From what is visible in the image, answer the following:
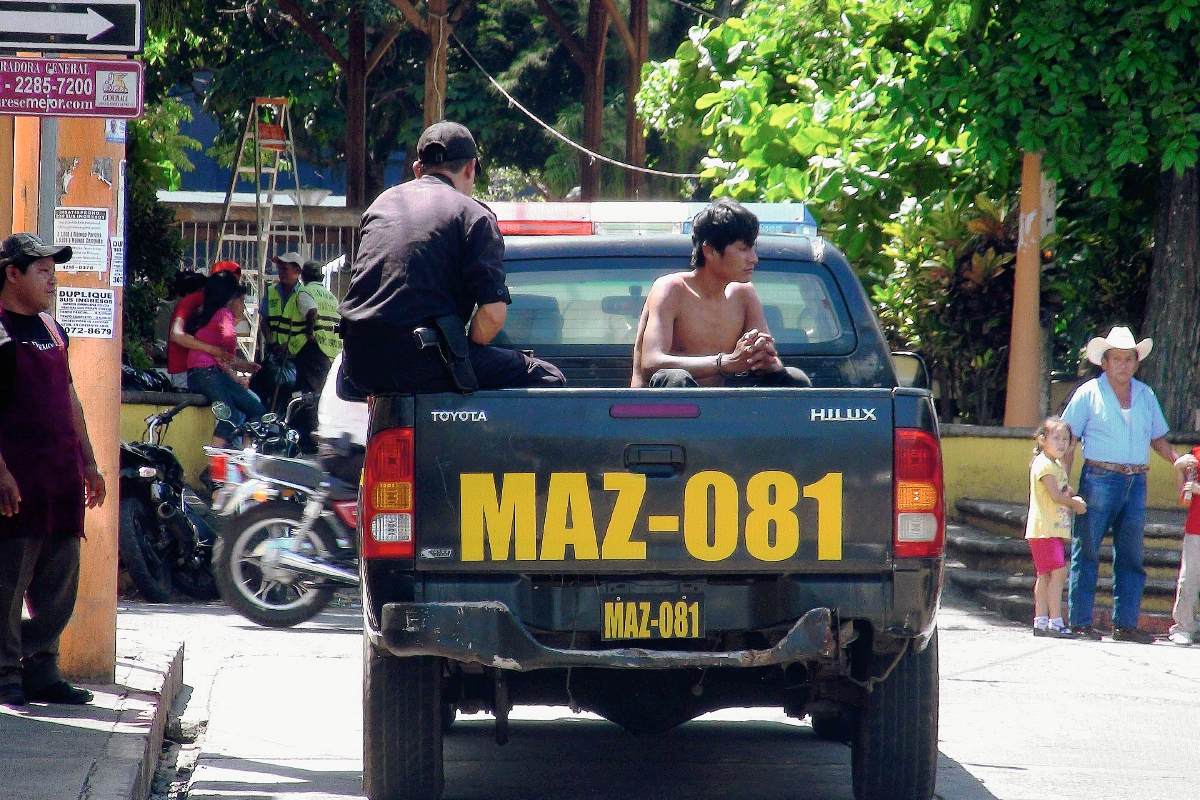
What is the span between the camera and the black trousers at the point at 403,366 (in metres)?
4.69

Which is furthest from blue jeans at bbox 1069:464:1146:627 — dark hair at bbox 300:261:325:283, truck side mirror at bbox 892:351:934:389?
dark hair at bbox 300:261:325:283

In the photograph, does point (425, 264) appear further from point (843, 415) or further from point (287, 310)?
point (287, 310)

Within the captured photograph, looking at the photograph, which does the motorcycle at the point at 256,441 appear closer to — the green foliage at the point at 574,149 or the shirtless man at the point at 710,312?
the shirtless man at the point at 710,312

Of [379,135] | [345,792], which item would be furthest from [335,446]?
[379,135]

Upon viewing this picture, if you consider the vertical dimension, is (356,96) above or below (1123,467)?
above

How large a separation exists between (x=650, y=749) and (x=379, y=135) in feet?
80.4

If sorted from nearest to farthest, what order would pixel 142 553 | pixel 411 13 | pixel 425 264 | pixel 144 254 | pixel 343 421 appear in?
pixel 425 264 → pixel 343 421 → pixel 142 553 → pixel 144 254 → pixel 411 13

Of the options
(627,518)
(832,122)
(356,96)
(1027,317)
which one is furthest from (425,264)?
(356,96)

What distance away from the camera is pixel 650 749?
6.10m

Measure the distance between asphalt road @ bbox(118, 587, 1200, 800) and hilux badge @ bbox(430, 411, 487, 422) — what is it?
1545 mm

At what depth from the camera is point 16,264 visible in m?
5.43

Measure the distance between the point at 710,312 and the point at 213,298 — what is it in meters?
6.99

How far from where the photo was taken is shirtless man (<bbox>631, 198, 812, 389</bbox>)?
5.32 metres

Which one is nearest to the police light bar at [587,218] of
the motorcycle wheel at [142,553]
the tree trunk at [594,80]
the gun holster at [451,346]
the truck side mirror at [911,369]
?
the truck side mirror at [911,369]
